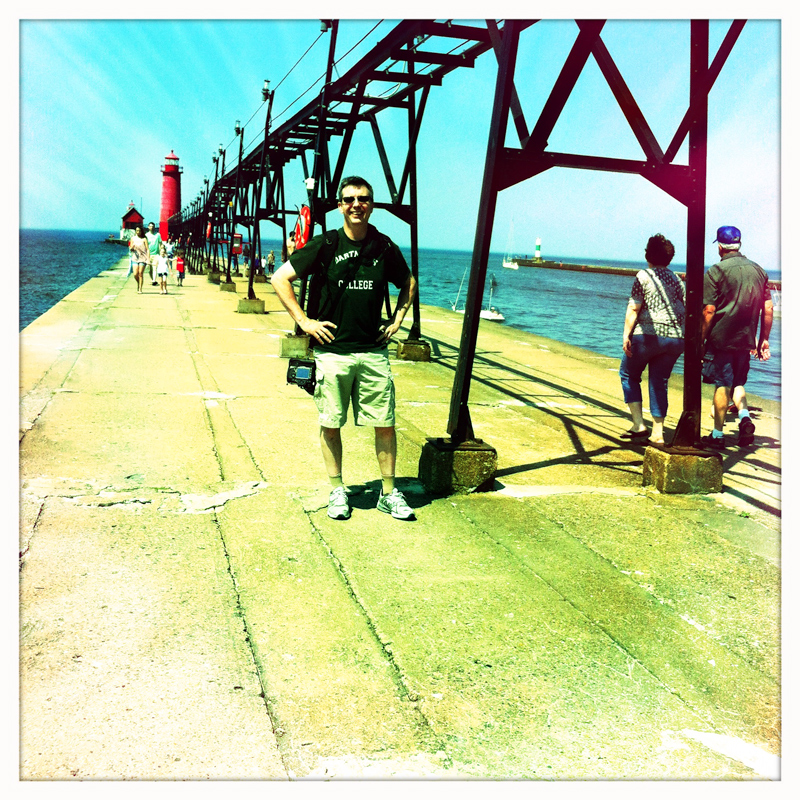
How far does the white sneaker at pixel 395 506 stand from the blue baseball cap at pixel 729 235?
3995 millimetres

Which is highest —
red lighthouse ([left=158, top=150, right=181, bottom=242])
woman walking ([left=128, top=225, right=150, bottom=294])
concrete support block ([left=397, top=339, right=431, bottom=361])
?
red lighthouse ([left=158, top=150, right=181, bottom=242])

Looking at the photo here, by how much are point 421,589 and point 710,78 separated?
4155mm

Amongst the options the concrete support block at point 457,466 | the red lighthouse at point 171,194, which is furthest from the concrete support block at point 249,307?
the red lighthouse at point 171,194

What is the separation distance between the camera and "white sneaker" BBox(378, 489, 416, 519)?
4.46 meters

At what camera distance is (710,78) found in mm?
5156

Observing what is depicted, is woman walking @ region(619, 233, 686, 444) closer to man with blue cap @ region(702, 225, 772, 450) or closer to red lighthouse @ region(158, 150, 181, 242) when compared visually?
man with blue cap @ region(702, 225, 772, 450)

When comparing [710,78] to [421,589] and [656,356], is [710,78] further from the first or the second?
[421,589]

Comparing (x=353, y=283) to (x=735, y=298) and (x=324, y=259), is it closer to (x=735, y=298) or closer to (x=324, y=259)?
(x=324, y=259)

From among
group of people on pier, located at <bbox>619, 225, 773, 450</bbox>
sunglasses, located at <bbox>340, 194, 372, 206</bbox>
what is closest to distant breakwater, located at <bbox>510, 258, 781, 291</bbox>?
group of people on pier, located at <bbox>619, 225, 773, 450</bbox>

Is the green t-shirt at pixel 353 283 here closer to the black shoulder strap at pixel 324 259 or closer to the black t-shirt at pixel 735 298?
the black shoulder strap at pixel 324 259

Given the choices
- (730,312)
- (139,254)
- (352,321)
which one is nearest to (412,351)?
(730,312)

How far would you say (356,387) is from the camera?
14.7ft

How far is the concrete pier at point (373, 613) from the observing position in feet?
7.91
